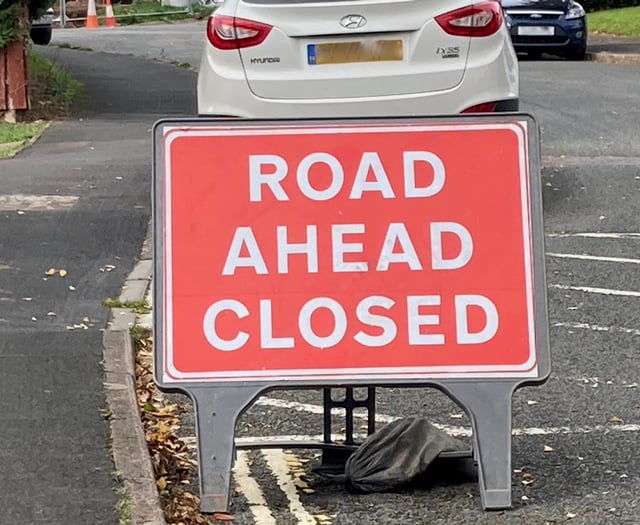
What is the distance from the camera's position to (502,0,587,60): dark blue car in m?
22.9

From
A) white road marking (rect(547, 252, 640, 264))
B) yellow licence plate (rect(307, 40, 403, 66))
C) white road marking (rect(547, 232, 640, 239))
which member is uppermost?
yellow licence plate (rect(307, 40, 403, 66))

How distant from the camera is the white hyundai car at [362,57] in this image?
8.39 meters

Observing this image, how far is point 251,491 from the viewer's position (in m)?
4.88

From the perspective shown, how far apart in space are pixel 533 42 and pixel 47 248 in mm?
15706

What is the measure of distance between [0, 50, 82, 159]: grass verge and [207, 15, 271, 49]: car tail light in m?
4.45

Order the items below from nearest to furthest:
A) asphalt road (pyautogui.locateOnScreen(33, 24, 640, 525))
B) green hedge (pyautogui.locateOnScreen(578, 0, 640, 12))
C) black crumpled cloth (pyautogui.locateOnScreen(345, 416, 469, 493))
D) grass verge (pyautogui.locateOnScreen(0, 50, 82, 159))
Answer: asphalt road (pyautogui.locateOnScreen(33, 24, 640, 525)) < black crumpled cloth (pyautogui.locateOnScreen(345, 416, 469, 493)) < grass verge (pyautogui.locateOnScreen(0, 50, 82, 159)) < green hedge (pyautogui.locateOnScreen(578, 0, 640, 12))

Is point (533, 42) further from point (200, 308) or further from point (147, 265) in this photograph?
point (200, 308)

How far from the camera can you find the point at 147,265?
8273 millimetres

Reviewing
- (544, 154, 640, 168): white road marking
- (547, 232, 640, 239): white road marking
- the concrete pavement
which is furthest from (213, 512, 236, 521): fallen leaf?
(544, 154, 640, 168): white road marking

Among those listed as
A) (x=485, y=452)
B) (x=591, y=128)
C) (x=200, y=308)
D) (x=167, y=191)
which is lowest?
(x=591, y=128)

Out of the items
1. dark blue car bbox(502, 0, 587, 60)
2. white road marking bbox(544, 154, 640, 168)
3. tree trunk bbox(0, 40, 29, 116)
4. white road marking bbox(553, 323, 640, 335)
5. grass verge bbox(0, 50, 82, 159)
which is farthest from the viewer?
dark blue car bbox(502, 0, 587, 60)

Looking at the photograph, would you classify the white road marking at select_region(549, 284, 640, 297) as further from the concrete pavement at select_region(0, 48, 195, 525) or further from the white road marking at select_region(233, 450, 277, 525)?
the white road marking at select_region(233, 450, 277, 525)

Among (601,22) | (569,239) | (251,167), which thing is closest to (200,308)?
(251,167)

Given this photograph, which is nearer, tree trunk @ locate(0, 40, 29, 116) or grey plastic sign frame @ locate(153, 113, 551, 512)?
grey plastic sign frame @ locate(153, 113, 551, 512)
